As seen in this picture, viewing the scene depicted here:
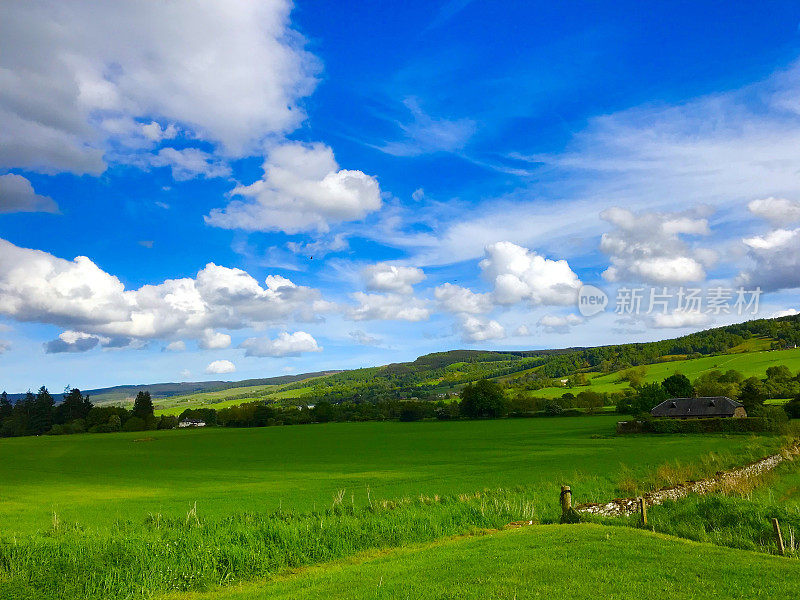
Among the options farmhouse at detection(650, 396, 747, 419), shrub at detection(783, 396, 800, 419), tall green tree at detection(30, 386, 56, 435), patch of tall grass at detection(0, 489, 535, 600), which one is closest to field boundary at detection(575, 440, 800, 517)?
patch of tall grass at detection(0, 489, 535, 600)

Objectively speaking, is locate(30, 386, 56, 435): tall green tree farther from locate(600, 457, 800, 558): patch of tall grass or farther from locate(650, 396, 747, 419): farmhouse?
locate(600, 457, 800, 558): patch of tall grass

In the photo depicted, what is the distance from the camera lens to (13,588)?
13562mm

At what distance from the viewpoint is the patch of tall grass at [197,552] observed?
13.9 metres

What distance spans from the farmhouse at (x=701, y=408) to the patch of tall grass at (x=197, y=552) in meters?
72.6

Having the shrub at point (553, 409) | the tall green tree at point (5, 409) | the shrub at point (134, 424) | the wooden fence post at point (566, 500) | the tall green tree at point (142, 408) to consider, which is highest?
the tall green tree at point (5, 409)

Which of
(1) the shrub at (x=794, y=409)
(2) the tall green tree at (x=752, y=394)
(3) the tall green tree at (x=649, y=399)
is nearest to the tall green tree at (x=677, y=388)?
(3) the tall green tree at (x=649, y=399)

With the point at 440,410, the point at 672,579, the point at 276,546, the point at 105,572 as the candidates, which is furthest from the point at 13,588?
the point at 440,410

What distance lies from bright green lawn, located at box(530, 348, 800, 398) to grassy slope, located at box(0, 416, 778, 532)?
63.0 m

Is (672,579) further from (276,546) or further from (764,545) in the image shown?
(276,546)

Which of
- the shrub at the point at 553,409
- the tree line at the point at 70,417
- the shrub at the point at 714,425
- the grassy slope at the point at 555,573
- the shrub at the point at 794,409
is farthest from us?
the tree line at the point at 70,417

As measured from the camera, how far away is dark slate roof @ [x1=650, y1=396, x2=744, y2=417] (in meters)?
79.0

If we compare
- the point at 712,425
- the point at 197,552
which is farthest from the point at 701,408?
the point at 197,552

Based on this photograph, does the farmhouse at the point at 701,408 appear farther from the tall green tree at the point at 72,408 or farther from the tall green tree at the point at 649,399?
the tall green tree at the point at 72,408

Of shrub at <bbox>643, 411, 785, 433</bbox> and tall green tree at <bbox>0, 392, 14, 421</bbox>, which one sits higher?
tall green tree at <bbox>0, 392, 14, 421</bbox>
